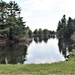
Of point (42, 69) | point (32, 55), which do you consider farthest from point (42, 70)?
point (32, 55)

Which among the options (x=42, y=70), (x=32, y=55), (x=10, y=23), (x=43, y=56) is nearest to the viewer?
(x=42, y=70)

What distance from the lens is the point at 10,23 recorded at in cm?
6134

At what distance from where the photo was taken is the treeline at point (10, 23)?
200 ft

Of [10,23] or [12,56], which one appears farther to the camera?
[10,23]

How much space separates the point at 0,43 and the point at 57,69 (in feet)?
150

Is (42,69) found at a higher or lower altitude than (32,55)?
higher

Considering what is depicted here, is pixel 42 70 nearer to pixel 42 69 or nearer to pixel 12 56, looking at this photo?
A: pixel 42 69

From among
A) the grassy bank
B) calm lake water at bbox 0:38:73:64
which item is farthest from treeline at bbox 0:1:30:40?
the grassy bank

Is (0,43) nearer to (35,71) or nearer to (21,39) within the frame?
(21,39)

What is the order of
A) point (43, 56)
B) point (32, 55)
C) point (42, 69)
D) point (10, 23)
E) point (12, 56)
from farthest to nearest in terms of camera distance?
point (10, 23) → point (32, 55) → point (12, 56) → point (43, 56) → point (42, 69)

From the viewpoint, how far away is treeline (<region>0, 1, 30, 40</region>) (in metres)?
61.0

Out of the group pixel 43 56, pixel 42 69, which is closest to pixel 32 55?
pixel 43 56

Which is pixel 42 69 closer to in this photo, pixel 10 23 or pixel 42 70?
pixel 42 70

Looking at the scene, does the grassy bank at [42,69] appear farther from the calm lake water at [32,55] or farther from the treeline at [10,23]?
the treeline at [10,23]
